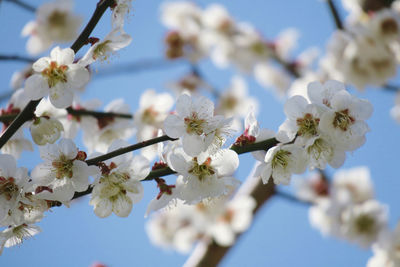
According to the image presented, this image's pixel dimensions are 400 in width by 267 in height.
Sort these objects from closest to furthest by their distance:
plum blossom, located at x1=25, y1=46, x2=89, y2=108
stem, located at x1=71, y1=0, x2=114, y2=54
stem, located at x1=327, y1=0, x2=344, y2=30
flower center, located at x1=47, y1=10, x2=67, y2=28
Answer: stem, located at x1=71, y1=0, x2=114, y2=54, plum blossom, located at x1=25, y1=46, x2=89, y2=108, stem, located at x1=327, y1=0, x2=344, y2=30, flower center, located at x1=47, y1=10, x2=67, y2=28

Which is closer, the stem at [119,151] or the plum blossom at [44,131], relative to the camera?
the stem at [119,151]

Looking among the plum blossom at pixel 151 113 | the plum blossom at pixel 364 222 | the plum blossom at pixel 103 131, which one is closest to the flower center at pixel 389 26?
the plum blossom at pixel 364 222

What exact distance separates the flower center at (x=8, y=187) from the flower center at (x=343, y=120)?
2.42ft

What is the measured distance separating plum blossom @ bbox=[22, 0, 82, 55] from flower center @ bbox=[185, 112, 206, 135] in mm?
1952

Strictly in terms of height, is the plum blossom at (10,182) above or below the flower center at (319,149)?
below

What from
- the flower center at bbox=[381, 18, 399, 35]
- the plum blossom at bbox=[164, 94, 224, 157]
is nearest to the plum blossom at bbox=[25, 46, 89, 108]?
the plum blossom at bbox=[164, 94, 224, 157]

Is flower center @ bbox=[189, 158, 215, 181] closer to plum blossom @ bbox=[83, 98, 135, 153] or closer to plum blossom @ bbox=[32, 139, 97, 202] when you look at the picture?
plum blossom @ bbox=[32, 139, 97, 202]

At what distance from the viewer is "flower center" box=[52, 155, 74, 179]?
3.22 feet

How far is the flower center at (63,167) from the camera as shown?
98cm

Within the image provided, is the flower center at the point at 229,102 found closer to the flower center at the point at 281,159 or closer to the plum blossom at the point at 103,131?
the plum blossom at the point at 103,131

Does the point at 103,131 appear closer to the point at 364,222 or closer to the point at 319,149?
the point at 319,149

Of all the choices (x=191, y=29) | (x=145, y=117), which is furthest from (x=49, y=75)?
(x=191, y=29)

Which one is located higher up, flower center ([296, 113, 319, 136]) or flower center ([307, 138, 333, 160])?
flower center ([296, 113, 319, 136])

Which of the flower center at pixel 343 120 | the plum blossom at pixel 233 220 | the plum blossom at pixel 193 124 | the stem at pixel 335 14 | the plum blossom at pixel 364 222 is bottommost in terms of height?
the plum blossom at pixel 193 124
